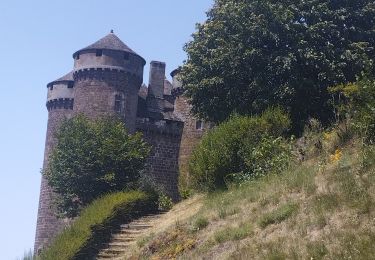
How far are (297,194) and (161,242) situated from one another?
414cm

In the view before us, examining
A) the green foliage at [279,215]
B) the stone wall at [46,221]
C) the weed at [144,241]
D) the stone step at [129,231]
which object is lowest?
the stone wall at [46,221]

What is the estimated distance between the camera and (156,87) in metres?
39.2

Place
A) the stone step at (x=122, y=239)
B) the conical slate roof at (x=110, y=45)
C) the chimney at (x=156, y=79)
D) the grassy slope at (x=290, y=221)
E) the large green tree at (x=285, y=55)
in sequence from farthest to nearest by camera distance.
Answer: the chimney at (x=156, y=79) → the conical slate roof at (x=110, y=45) → the large green tree at (x=285, y=55) → the stone step at (x=122, y=239) → the grassy slope at (x=290, y=221)

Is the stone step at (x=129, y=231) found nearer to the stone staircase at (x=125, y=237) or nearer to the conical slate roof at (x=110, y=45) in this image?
the stone staircase at (x=125, y=237)

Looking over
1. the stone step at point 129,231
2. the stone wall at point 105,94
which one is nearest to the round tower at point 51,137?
the stone wall at point 105,94

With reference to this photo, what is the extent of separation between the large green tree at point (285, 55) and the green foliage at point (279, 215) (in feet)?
34.9

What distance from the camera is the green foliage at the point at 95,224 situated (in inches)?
675

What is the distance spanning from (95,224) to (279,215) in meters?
8.24

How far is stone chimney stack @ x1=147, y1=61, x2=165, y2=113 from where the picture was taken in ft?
127

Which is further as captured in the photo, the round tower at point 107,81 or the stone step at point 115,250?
the round tower at point 107,81

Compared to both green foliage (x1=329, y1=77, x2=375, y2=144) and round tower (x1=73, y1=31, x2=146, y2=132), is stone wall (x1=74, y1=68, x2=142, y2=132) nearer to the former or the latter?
round tower (x1=73, y1=31, x2=146, y2=132)

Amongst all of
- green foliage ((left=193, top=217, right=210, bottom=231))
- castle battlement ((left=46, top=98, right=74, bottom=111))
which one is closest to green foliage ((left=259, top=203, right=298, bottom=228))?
green foliage ((left=193, top=217, right=210, bottom=231))

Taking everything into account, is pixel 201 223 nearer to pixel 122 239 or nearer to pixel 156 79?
pixel 122 239

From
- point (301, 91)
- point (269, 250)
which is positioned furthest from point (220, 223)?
point (301, 91)
